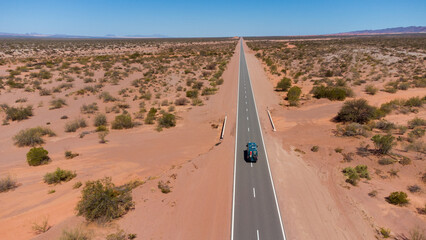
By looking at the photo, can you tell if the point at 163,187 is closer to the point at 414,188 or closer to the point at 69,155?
the point at 69,155

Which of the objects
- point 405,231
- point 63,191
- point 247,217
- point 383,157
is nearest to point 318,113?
point 383,157

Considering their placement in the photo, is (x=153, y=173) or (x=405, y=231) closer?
(x=405, y=231)

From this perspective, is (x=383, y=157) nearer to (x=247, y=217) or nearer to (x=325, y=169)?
(x=325, y=169)

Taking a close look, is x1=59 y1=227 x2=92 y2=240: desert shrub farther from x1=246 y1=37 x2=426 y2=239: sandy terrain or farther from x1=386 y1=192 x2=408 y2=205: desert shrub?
x1=386 y1=192 x2=408 y2=205: desert shrub

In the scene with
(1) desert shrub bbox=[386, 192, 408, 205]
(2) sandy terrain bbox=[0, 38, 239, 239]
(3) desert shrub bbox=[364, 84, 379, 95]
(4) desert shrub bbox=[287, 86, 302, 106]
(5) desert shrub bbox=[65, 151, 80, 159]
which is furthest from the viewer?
(3) desert shrub bbox=[364, 84, 379, 95]

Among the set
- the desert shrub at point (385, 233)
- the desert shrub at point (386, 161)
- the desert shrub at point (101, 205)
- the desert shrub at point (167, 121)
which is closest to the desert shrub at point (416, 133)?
the desert shrub at point (386, 161)

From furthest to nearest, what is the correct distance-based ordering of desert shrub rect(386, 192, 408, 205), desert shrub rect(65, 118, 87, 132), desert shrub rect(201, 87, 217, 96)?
desert shrub rect(201, 87, 217, 96)
desert shrub rect(65, 118, 87, 132)
desert shrub rect(386, 192, 408, 205)

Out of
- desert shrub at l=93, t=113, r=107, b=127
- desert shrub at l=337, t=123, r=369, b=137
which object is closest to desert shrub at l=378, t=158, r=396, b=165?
desert shrub at l=337, t=123, r=369, b=137
